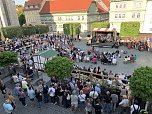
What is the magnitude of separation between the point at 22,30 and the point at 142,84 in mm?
40696

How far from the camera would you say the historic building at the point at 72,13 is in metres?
52.6

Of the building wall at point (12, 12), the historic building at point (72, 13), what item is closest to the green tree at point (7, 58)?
the historic building at point (72, 13)

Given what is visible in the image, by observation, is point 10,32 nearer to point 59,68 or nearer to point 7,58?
point 7,58

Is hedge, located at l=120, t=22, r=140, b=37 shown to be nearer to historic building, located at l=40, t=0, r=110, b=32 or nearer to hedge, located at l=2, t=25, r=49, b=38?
historic building, located at l=40, t=0, r=110, b=32

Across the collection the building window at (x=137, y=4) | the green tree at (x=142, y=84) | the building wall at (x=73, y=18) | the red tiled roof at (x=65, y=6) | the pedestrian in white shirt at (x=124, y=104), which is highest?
the red tiled roof at (x=65, y=6)

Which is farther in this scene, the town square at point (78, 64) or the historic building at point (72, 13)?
the historic building at point (72, 13)

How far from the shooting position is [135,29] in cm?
3578

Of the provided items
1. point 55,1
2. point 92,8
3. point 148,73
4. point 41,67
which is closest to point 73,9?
point 92,8

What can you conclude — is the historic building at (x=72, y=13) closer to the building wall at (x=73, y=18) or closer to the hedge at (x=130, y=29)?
the building wall at (x=73, y=18)

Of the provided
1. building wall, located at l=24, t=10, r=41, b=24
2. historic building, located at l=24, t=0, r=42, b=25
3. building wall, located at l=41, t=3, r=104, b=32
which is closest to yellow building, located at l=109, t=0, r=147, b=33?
building wall, located at l=41, t=3, r=104, b=32

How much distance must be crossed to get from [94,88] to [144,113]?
12.3 ft

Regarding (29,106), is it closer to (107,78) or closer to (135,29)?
(107,78)

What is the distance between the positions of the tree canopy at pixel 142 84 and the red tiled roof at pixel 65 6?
43.9m

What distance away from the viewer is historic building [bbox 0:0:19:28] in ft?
156
